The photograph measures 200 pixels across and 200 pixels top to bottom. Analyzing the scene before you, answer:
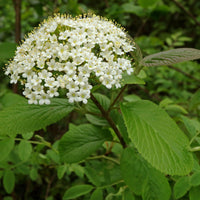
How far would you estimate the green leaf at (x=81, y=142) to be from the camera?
38.6 inches

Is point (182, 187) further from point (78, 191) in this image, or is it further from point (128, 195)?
point (78, 191)

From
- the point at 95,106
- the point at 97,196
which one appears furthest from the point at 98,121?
the point at 97,196

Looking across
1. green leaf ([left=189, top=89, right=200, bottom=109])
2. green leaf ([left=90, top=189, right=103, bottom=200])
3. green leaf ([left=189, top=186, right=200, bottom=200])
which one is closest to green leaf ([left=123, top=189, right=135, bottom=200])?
green leaf ([left=90, top=189, right=103, bottom=200])

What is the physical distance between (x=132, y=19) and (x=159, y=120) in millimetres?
3128

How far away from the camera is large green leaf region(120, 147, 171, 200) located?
2.81ft

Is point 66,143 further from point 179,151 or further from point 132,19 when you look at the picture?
point 132,19

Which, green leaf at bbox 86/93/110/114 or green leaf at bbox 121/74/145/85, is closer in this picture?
green leaf at bbox 121/74/145/85

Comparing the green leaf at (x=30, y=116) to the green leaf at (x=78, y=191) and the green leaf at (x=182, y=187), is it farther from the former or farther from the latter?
the green leaf at (x=182, y=187)

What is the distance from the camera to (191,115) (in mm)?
1730

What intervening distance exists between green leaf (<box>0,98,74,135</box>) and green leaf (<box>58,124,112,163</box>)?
0.53 feet

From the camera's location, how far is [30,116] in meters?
0.89

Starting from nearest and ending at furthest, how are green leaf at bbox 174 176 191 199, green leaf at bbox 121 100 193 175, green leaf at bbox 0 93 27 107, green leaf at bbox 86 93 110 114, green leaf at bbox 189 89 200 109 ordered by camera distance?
green leaf at bbox 121 100 193 175 < green leaf at bbox 174 176 191 199 < green leaf at bbox 86 93 110 114 < green leaf at bbox 0 93 27 107 < green leaf at bbox 189 89 200 109

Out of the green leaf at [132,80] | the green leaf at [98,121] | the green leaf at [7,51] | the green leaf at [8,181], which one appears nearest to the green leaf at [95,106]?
the green leaf at [98,121]

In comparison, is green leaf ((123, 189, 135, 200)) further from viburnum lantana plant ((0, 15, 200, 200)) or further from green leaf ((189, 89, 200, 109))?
green leaf ((189, 89, 200, 109))
